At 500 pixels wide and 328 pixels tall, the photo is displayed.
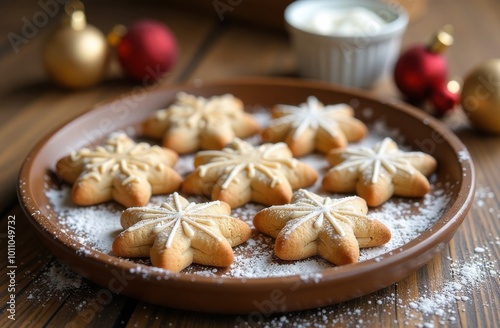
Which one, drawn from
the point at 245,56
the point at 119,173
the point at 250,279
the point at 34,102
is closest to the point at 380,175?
the point at 250,279

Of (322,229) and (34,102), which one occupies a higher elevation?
(322,229)

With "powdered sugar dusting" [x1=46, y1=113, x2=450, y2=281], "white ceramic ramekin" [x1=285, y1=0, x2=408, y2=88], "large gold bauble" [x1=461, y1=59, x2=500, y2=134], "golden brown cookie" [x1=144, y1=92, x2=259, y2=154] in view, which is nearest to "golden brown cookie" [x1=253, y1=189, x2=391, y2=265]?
"powdered sugar dusting" [x1=46, y1=113, x2=450, y2=281]

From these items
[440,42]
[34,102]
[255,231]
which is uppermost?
[440,42]

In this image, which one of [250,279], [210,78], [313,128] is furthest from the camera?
[210,78]

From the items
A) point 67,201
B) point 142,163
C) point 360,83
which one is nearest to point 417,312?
point 142,163

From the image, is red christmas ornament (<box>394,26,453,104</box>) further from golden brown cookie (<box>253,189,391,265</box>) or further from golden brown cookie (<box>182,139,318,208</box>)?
golden brown cookie (<box>253,189,391,265</box>)

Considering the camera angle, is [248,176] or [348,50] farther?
[348,50]

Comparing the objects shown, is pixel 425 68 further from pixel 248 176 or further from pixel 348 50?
pixel 248 176

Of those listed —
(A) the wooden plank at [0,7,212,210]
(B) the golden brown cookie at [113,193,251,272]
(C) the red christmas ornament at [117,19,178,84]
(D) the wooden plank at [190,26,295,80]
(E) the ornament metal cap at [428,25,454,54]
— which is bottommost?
(A) the wooden plank at [0,7,212,210]
